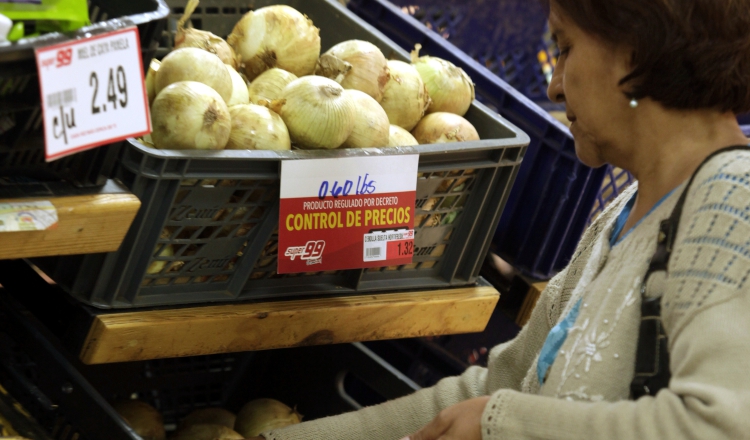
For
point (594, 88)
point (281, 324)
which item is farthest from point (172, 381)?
point (594, 88)

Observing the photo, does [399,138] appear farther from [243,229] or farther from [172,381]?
[172,381]

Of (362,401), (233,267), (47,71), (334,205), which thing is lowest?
(362,401)

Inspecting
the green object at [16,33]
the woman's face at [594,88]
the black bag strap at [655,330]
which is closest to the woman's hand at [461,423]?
the black bag strap at [655,330]

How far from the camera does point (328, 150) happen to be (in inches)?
56.4

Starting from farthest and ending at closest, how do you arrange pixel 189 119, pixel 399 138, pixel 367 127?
pixel 399 138 → pixel 367 127 → pixel 189 119

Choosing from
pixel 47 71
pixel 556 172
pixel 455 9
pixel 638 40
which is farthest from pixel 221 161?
pixel 455 9

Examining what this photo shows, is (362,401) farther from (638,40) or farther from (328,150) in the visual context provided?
(638,40)

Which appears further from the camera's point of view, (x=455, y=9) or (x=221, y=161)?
(x=455, y=9)

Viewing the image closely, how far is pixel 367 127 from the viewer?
1521mm

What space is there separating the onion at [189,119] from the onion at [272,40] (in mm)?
385

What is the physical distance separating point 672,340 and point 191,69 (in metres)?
0.90

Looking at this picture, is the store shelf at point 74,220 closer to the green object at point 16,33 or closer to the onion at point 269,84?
the green object at point 16,33

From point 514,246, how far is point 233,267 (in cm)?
90

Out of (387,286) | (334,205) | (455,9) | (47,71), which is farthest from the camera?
(455,9)
